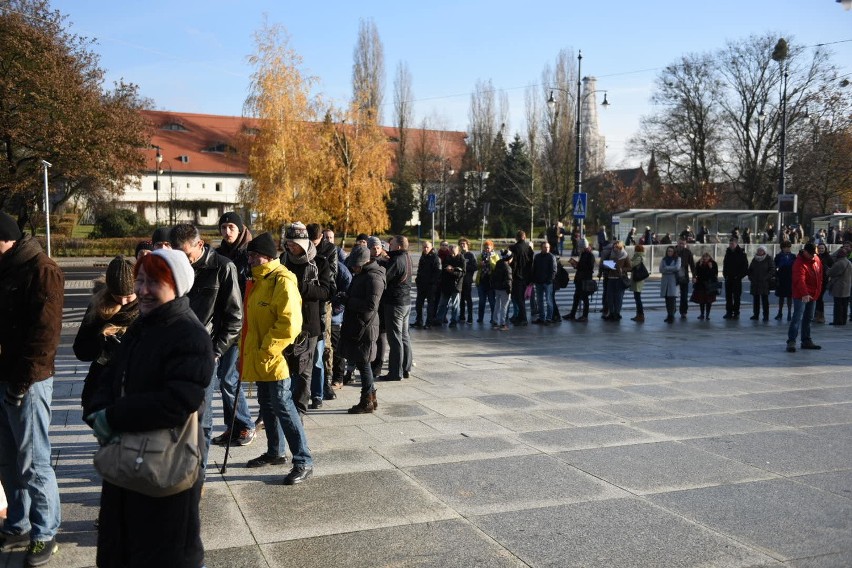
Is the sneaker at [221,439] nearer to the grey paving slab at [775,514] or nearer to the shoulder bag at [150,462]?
the grey paving slab at [775,514]

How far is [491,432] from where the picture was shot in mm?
7703

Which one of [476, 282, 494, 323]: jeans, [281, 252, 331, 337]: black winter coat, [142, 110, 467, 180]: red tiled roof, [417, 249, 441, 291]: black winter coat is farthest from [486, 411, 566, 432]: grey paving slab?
[142, 110, 467, 180]: red tiled roof

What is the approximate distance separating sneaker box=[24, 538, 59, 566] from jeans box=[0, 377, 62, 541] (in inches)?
1.2

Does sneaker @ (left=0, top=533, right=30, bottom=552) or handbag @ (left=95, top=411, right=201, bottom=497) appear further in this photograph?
sneaker @ (left=0, top=533, right=30, bottom=552)

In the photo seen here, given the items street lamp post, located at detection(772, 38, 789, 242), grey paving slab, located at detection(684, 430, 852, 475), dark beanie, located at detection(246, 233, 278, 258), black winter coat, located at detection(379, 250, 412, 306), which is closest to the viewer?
dark beanie, located at detection(246, 233, 278, 258)

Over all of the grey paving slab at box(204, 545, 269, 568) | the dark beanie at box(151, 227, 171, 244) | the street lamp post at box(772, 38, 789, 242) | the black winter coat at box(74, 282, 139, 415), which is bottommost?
the grey paving slab at box(204, 545, 269, 568)

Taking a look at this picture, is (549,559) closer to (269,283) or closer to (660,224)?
(269,283)

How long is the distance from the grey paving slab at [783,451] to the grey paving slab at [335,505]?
109 inches

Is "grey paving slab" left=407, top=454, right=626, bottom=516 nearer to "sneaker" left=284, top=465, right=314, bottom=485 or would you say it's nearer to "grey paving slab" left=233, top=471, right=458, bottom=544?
"grey paving slab" left=233, top=471, right=458, bottom=544

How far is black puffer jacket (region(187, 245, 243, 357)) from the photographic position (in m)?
6.21

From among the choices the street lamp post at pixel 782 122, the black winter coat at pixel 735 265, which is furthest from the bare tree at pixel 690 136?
the black winter coat at pixel 735 265

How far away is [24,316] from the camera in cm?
462

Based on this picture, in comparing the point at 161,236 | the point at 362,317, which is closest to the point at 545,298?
the point at 362,317

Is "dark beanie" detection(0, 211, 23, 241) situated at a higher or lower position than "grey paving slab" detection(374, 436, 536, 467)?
higher
